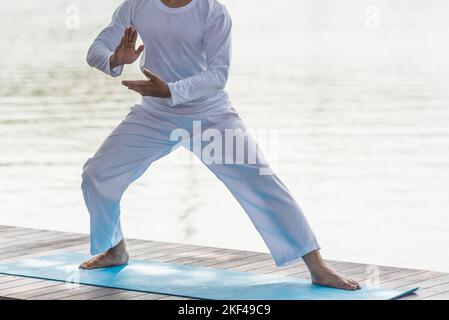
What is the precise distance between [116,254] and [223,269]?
457mm

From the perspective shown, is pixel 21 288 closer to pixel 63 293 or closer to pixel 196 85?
pixel 63 293

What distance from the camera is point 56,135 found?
1025 cm

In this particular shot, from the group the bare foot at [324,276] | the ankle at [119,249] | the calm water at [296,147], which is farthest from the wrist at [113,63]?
the calm water at [296,147]

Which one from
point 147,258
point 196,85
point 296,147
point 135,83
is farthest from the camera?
point 296,147

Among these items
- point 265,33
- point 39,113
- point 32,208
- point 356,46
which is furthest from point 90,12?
point 32,208

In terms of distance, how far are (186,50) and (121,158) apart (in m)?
0.50

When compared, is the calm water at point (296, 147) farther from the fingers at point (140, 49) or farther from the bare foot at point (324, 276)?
the fingers at point (140, 49)

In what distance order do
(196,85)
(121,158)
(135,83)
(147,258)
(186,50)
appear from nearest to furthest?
(135,83), (196,85), (186,50), (121,158), (147,258)

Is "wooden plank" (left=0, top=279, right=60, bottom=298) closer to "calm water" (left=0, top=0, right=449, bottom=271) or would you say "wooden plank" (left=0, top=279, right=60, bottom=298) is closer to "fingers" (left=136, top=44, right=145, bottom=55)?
"fingers" (left=136, top=44, right=145, bottom=55)

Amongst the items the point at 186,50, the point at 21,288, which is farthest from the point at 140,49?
the point at 21,288

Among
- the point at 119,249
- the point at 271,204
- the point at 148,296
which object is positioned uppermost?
the point at 271,204

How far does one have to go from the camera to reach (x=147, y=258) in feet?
17.0

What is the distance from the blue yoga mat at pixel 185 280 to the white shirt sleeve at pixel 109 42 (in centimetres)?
83
